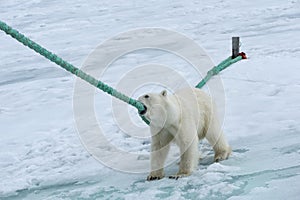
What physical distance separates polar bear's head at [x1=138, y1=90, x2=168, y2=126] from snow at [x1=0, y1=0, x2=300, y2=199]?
402 mm

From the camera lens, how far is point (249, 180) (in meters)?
3.12

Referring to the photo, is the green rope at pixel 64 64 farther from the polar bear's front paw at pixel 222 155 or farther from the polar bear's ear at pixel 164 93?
the polar bear's front paw at pixel 222 155

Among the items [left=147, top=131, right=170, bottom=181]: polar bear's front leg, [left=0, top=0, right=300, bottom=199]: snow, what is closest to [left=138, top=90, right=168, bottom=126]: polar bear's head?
[left=147, top=131, right=170, bottom=181]: polar bear's front leg

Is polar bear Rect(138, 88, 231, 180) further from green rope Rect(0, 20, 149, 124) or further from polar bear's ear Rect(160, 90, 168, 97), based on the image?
green rope Rect(0, 20, 149, 124)

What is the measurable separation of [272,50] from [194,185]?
4341 mm

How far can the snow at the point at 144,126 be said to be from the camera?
321 centimetres

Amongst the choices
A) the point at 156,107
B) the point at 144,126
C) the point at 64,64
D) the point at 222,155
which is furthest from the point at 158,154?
the point at 144,126

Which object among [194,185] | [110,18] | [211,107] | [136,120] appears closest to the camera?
[194,185]

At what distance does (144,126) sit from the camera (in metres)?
4.53

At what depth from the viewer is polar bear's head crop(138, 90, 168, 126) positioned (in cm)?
308

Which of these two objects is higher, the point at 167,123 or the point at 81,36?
the point at 167,123

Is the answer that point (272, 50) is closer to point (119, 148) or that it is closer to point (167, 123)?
point (119, 148)

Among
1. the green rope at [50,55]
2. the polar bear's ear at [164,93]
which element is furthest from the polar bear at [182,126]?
the green rope at [50,55]

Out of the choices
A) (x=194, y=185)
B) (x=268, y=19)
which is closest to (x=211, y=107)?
(x=194, y=185)
